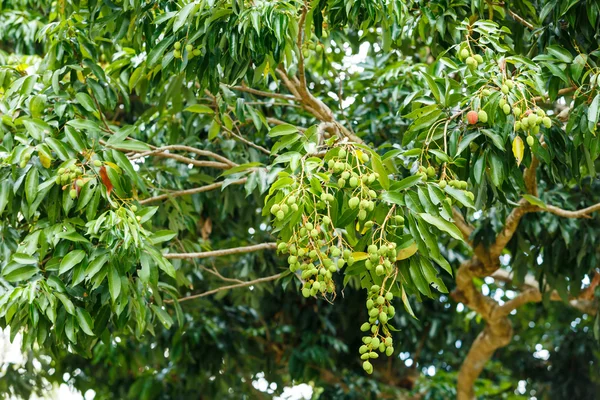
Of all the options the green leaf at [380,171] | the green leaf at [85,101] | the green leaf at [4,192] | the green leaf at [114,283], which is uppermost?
the green leaf at [380,171]

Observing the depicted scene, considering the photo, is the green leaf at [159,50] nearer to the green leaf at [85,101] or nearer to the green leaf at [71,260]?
the green leaf at [85,101]

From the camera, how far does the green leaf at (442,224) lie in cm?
244

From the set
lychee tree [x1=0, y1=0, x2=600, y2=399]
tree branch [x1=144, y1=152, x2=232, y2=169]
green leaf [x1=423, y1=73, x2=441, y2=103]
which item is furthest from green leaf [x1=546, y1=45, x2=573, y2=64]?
tree branch [x1=144, y1=152, x2=232, y2=169]

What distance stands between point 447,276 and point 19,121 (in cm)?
288

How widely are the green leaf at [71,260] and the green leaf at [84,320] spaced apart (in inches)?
6.3

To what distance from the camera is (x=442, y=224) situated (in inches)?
96.8

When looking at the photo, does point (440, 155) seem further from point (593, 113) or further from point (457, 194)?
point (593, 113)

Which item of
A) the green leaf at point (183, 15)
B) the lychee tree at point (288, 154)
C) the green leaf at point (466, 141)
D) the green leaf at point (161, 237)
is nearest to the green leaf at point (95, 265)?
the lychee tree at point (288, 154)

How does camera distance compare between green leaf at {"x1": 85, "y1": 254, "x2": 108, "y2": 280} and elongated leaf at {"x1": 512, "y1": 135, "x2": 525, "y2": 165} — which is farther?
green leaf at {"x1": 85, "y1": 254, "x2": 108, "y2": 280}

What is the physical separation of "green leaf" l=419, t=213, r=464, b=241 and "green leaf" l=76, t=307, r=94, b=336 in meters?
1.13

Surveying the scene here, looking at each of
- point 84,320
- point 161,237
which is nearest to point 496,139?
point 161,237

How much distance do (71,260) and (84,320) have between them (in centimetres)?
21

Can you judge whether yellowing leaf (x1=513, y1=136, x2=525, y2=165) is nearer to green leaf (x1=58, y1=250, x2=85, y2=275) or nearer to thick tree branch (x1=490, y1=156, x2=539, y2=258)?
thick tree branch (x1=490, y1=156, x2=539, y2=258)

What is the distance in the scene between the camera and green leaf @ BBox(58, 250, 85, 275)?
2.75 meters
